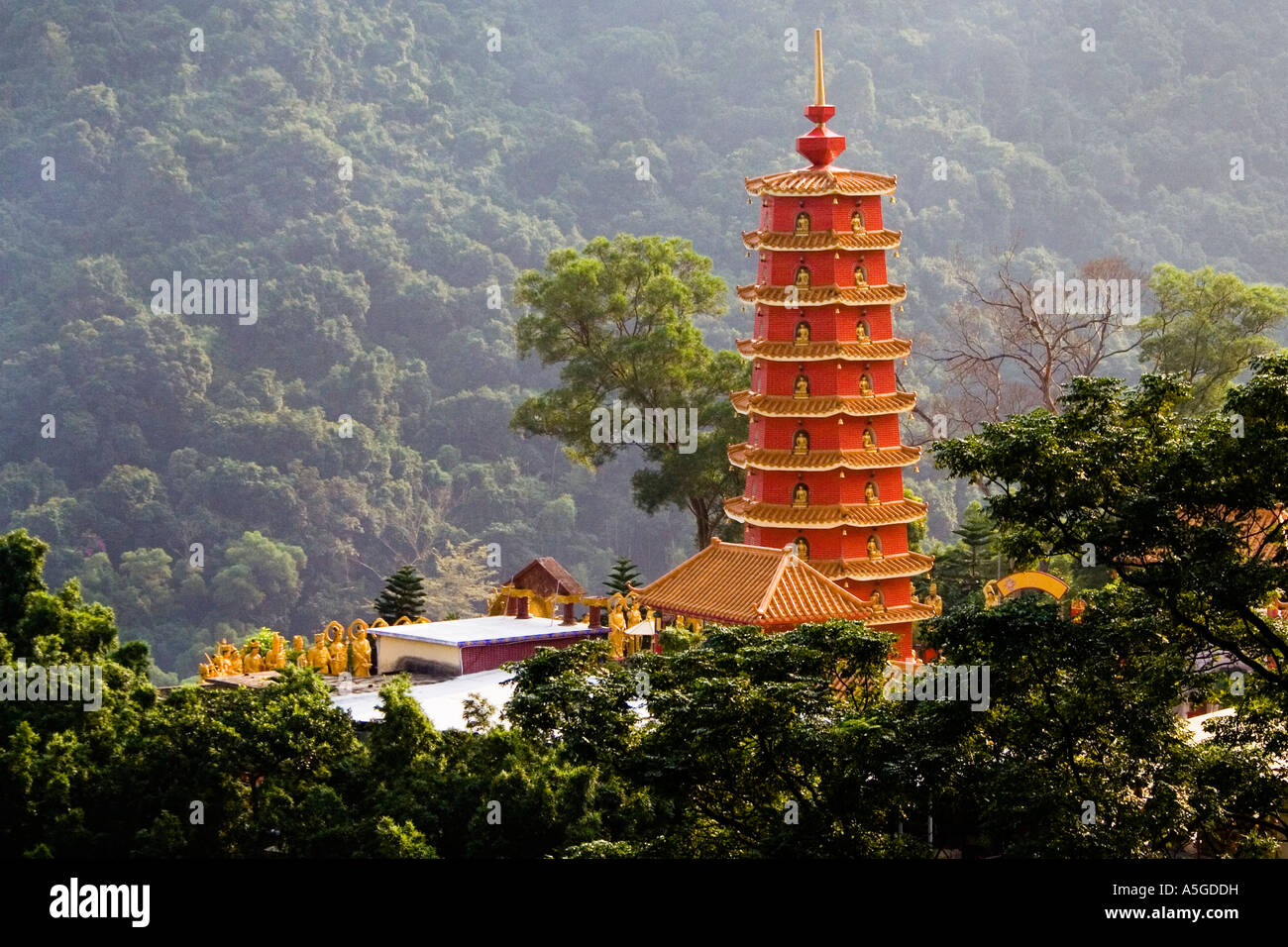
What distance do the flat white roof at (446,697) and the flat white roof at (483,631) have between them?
1.45 ft

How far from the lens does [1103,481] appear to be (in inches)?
546

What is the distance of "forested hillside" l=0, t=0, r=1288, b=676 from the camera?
52.1 metres

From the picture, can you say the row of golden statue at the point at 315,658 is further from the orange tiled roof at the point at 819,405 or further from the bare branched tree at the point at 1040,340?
the bare branched tree at the point at 1040,340

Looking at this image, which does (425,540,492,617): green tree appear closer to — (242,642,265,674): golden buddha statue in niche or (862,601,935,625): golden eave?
(242,642,265,674): golden buddha statue in niche

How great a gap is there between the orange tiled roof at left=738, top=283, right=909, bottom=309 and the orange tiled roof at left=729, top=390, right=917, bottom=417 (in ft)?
3.67

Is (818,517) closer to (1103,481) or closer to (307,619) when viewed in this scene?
(1103,481)

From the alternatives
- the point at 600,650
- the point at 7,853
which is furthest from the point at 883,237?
the point at 7,853

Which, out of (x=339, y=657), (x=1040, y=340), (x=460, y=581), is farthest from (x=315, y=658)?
(x=460, y=581)

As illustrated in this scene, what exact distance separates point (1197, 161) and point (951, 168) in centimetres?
792

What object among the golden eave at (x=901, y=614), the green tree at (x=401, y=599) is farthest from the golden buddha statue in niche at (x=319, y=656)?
the golden eave at (x=901, y=614)

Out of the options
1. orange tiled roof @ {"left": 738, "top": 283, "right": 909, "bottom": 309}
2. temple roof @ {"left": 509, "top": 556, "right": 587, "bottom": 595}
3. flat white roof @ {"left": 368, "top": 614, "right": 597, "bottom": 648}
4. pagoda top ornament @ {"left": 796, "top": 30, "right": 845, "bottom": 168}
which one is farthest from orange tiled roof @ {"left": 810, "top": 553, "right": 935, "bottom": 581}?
pagoda top ornament @ {"left": 796, "top": 30, "right": 845, "bottom": 168}

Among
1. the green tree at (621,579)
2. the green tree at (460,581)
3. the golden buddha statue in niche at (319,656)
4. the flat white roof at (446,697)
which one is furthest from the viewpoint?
the green tree at (460,581)

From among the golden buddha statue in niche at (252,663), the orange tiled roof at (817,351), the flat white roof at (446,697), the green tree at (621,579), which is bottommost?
the flat white roof at (446,697)

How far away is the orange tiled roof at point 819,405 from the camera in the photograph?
940 inches
